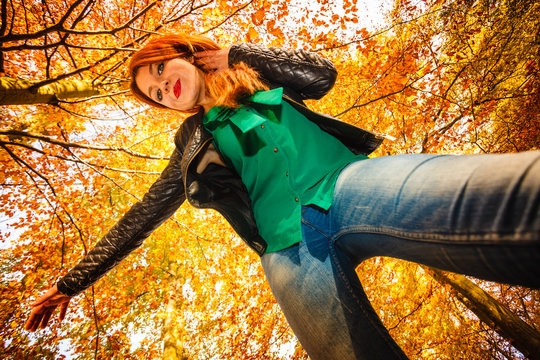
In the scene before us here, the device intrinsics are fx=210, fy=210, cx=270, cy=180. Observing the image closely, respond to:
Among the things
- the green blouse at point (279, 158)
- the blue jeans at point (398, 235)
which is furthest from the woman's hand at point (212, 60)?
the blue jeans at point (398, 235)

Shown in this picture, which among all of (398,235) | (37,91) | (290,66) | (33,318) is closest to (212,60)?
(290,66)

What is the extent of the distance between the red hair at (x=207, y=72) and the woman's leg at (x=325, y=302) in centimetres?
114

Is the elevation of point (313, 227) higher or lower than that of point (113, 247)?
higher

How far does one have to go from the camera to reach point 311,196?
132 cm

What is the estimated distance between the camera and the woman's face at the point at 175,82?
1.95 meters

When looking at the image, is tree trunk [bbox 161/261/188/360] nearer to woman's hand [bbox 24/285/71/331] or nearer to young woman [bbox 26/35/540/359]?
woman's hand [bbox 24/285/71/331]

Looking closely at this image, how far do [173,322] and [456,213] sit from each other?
1084cm

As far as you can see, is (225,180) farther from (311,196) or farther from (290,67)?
(290,67)

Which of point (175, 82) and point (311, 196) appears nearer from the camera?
point (311, 196)

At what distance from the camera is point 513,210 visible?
1.90ft

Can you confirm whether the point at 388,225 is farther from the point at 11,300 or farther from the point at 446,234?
the point at 11,300

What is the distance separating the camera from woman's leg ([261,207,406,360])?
0.96m

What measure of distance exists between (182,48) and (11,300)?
26.8 ft

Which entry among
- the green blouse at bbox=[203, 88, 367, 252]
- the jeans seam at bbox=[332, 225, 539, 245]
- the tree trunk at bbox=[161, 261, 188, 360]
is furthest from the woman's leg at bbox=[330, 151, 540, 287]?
the tree trunk at bbox=[161, 261, 188, 360]
